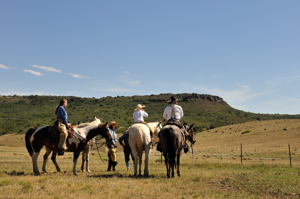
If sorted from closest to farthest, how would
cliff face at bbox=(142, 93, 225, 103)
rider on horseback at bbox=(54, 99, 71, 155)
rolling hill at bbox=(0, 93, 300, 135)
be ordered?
rider on horseback at bbox=(54, 99, 71, 155), rolling hill at bbox=(0, 93, 300, 135), cliff face at bbox=(142, 93, 225, 103)

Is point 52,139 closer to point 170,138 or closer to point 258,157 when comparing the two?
point 170,138

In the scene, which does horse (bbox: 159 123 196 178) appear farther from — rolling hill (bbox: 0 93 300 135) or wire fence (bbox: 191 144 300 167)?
rolling hill (bbox: 0 93 300 135)

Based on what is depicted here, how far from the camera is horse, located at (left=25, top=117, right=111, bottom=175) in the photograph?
1230 centimetres

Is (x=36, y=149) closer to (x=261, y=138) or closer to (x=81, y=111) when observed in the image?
(x=261, y=138)

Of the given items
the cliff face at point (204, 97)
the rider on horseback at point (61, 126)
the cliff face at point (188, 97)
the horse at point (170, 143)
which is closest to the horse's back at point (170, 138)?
the horse at point (170, 143)

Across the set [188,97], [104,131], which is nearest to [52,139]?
[104,131]

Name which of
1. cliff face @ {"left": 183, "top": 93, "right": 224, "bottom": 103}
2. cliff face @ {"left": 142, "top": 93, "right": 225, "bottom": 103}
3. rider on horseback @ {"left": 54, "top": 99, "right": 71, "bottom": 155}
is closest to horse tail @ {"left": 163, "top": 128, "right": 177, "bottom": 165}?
rider on horseback @ {"left": 54, "top": 99, "right": 71, "bottom": 155}

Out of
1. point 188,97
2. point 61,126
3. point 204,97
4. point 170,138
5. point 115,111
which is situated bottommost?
point 170,138

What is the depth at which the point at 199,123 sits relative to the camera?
4240 inches

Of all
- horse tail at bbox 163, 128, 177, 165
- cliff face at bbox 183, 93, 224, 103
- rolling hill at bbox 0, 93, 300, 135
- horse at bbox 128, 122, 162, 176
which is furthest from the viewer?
cliff face at bbox 183, 93, 224, 103

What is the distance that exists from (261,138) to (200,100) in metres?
102

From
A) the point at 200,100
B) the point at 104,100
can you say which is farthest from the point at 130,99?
the point at 200,100

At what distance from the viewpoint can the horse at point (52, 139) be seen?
40.3 feet

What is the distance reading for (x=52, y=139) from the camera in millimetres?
12375
